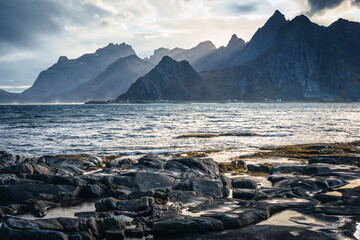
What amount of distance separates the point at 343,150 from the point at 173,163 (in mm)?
18683

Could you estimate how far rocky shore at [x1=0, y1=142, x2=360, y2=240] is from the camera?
9086mm

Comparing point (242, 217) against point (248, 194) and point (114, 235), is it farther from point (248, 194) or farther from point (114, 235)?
point (114, 235)

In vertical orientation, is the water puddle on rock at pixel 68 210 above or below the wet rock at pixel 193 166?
below

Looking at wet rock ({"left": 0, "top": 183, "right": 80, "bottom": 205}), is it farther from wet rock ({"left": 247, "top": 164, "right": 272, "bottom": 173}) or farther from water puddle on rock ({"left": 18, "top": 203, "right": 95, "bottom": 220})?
wet rock ({"left": 247, "top": 164, "right": 272, "bottom": 173})

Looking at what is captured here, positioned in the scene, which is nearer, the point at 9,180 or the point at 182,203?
the point at 182,203

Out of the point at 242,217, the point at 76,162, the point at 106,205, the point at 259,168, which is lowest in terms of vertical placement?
the point at 259,168

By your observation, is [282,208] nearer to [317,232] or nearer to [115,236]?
[317,232]

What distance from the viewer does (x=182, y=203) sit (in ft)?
40.9

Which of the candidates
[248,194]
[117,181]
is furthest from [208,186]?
[117,181]

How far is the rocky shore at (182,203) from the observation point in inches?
358

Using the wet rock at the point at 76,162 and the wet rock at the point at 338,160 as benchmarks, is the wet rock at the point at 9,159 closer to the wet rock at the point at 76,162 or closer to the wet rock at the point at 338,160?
the wet rock at the point at 76,162

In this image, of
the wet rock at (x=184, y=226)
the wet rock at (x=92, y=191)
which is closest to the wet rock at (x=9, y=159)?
the wet rock at (x=92, y=191)

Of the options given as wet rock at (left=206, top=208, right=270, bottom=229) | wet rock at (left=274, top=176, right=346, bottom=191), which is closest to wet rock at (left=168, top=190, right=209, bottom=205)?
wet rock at (left=206, top=208, right=270, bottom=229)

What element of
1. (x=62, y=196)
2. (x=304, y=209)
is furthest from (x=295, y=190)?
(x=62, y=196)
